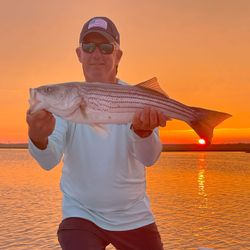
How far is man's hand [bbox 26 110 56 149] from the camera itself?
5.59m

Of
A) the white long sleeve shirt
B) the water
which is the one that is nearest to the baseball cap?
the white long sleeve shirt

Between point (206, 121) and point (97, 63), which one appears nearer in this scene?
point (206, 121)

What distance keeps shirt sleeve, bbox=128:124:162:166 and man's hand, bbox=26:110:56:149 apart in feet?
3.97

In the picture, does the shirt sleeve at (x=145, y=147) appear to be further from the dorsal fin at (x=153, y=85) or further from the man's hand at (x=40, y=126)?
the man's hand at (x=40, y=126)

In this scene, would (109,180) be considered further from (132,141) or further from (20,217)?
(20,217)

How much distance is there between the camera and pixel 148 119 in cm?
580

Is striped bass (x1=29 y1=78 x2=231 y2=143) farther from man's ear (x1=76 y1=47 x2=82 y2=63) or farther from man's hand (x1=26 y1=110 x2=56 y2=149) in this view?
man's ear (x1=76 y1=47 x2=82 y2=63)

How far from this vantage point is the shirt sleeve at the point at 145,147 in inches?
245

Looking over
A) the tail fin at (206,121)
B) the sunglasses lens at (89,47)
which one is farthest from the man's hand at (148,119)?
the sunglasses lens at (89,47)

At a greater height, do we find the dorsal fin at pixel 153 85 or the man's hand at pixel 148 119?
the dorsal fin at pixel 153 85

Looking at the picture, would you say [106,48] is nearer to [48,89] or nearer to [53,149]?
[48,89]

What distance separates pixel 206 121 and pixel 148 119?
97 cm

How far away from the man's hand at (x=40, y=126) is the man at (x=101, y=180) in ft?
0.07

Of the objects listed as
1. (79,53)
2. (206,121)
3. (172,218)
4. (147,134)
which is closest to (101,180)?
(147,134)
